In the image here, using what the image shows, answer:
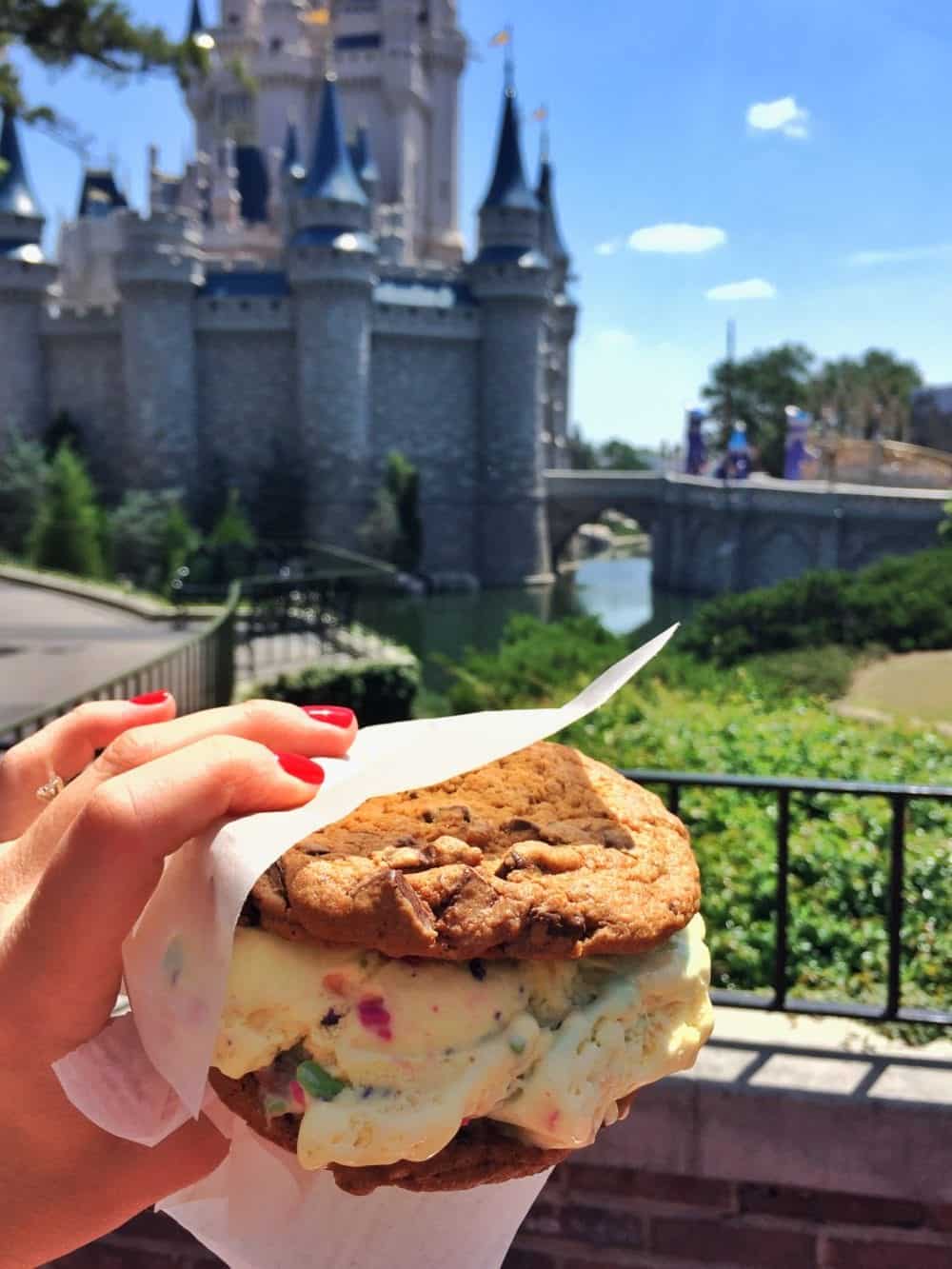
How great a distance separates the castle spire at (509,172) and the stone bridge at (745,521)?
28.6 ft

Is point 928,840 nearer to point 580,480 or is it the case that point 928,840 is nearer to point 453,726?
point 453,726

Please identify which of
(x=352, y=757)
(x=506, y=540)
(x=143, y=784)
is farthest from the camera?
(x=506, y=540)

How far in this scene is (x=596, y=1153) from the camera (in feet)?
6.66

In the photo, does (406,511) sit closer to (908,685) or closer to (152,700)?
(908,685)

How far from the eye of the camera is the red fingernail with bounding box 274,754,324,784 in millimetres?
940

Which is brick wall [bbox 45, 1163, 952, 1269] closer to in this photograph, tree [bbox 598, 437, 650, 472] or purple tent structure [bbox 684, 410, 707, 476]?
purple tent structure [bbox 684, 410, 707, 476]

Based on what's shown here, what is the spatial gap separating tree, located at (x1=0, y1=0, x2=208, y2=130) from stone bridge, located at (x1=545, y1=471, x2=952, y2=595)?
21.7 metres

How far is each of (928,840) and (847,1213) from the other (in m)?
1.54

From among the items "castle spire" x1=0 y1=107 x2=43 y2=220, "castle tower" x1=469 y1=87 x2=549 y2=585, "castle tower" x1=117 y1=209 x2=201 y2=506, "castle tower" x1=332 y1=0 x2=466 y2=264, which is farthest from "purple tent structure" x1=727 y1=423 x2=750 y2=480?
"castle spire" x1=0 y1=107 x2=43 y2=220

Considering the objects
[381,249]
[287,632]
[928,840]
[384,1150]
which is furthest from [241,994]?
[381,249]

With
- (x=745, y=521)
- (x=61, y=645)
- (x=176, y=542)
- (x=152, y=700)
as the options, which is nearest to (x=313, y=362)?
(x=176, y=542)

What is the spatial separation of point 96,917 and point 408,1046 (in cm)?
25

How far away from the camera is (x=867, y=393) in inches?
2029

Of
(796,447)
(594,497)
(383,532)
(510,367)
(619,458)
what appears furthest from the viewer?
(619,458)
